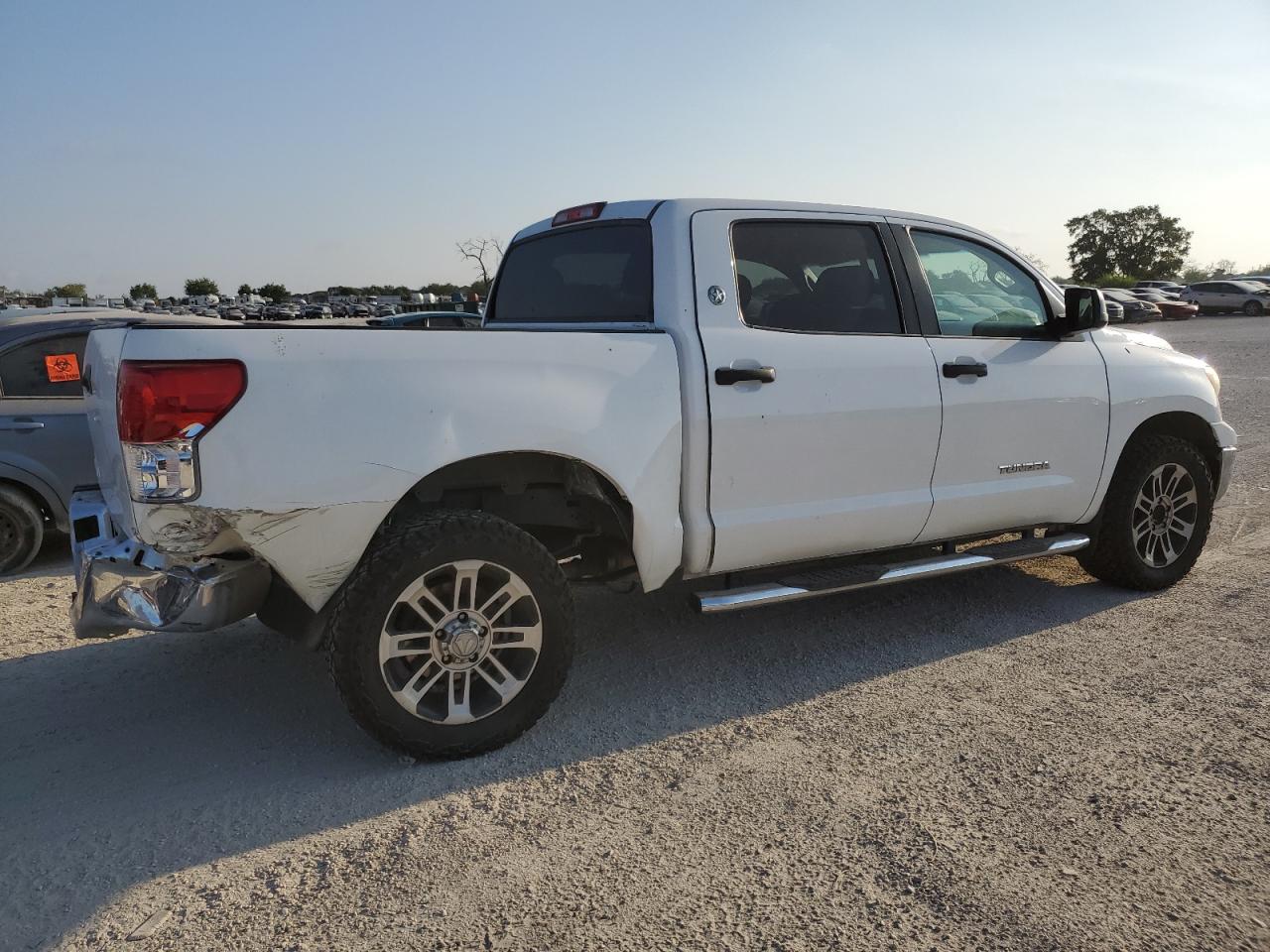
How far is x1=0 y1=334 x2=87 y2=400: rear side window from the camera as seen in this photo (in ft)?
19.4

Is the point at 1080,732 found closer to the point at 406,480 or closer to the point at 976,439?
the point at 976,439

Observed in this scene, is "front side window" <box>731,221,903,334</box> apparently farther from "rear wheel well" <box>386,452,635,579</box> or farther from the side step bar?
the side step bar

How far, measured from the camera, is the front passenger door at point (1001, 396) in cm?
424

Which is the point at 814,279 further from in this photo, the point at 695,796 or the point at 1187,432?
the point at 1187,432

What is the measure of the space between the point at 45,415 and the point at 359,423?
13.6ft

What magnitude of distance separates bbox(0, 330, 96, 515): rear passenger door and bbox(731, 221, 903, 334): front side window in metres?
4.32

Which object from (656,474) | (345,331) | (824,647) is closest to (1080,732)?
(824,647)

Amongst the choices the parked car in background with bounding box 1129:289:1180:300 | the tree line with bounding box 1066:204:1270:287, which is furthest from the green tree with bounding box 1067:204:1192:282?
the parked car in background with bounding box 1129:289:1180:300

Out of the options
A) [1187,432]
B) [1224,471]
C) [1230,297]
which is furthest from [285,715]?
[1230,297]

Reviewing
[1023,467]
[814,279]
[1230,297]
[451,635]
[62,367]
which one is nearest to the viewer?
[451,635]

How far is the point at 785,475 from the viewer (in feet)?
12.4

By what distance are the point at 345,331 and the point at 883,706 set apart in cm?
242

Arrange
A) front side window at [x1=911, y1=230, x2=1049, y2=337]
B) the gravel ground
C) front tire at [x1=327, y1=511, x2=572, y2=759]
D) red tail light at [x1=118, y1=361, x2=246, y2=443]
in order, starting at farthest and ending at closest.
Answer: front side window at [x1=911, y1=230, x2=1049, y2=337] < front tire at [x1=327, y1=511, x2=572, y2=759] < red tail light at [x1=118, y1=361, x2=246, y2=443] < the gravel ground

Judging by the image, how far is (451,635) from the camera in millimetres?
3197
